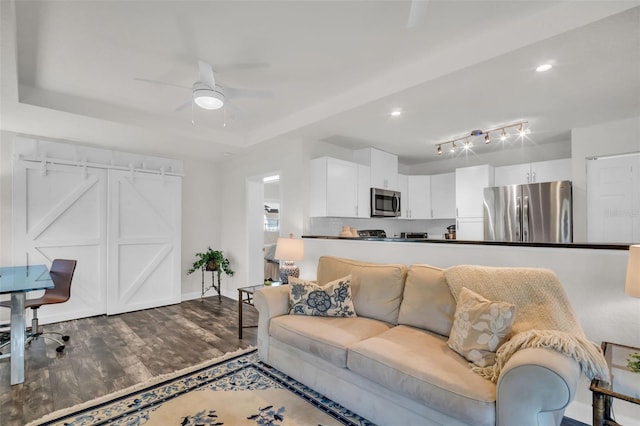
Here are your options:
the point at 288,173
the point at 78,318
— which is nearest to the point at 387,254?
the point at 288,173

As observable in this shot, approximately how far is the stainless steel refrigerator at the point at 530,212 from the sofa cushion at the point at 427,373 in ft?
8.75

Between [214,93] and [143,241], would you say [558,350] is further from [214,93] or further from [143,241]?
[143,241]

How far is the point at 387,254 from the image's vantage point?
9.86 feet

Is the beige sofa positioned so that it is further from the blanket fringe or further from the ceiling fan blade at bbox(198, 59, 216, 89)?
the ceiling fan blade at bbox(198, 59, 216, 89)

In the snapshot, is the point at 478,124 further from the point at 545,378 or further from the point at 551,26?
the point at 545,378

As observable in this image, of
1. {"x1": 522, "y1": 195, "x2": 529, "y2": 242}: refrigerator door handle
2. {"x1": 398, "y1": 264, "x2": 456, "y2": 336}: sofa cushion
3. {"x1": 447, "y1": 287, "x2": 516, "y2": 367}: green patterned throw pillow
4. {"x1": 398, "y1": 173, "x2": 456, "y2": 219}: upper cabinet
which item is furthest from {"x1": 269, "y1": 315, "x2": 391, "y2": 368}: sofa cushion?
{"x1": 398, "y1": 173, "x2": 456, "y2": 219}: upper cabinet

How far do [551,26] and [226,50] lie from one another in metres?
2.27

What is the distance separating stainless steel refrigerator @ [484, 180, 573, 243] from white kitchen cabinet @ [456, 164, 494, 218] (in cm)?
15

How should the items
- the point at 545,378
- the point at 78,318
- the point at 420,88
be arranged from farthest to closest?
the point at 78,318
the point at 420,88
the point at 545,378

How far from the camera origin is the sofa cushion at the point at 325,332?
209 centimetres

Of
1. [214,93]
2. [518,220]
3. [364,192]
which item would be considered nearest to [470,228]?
[518,220]

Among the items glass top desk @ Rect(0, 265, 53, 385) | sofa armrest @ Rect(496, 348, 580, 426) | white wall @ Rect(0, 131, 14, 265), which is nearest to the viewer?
sofa armrest @ Rect(496, 348, 580, 426)

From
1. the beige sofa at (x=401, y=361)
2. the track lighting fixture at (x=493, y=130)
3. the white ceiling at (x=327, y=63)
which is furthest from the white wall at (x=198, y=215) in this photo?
the track lighting fixture at (x=493, y=130)

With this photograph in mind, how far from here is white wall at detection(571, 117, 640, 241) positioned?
329 cm
